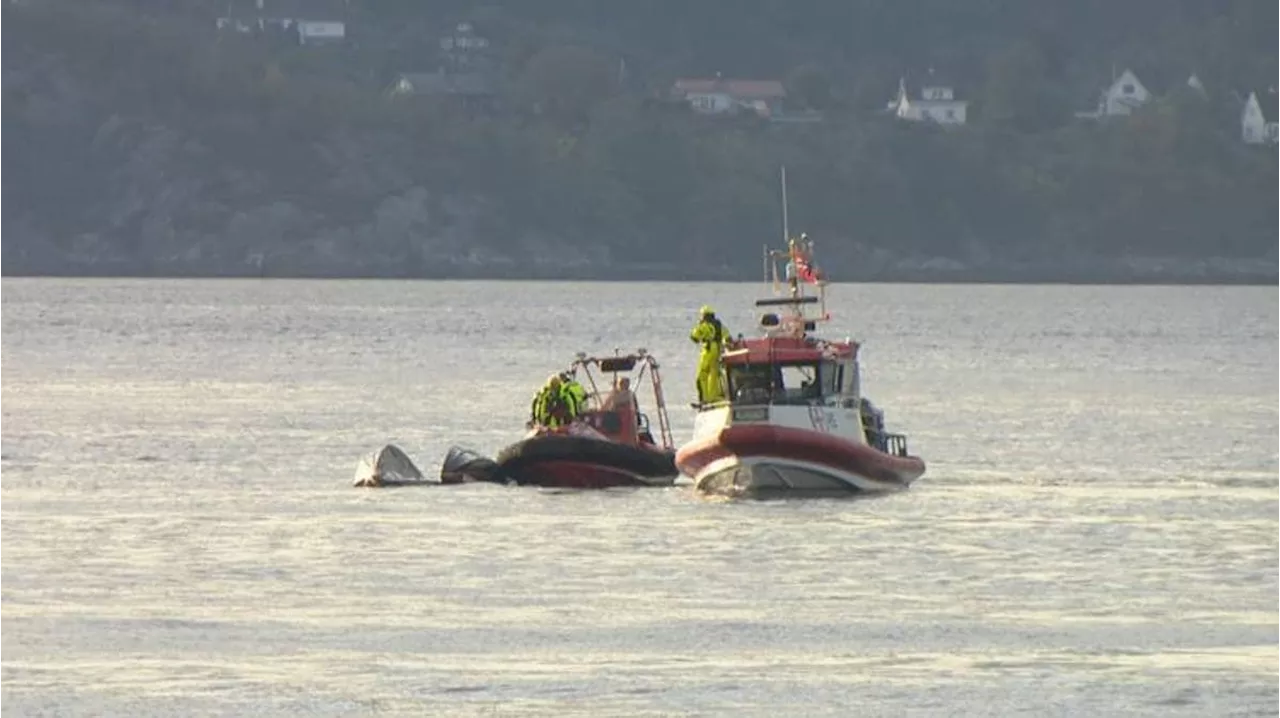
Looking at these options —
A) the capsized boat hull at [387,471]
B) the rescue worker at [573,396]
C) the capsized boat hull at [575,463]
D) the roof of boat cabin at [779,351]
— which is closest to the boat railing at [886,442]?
the roof of boat cabin at [779,351]

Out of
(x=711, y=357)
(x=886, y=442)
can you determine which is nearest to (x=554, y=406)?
(x=711, y=357)

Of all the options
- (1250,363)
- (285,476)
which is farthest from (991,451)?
(1250,363)

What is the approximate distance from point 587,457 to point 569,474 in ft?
1.17

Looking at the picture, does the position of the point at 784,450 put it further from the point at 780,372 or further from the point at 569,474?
the point at 569,474

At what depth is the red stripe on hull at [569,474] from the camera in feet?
181

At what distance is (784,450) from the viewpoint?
5291cm

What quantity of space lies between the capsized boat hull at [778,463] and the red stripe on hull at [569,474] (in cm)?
125

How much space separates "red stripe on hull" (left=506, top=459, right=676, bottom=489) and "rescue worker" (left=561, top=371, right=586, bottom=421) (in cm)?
87

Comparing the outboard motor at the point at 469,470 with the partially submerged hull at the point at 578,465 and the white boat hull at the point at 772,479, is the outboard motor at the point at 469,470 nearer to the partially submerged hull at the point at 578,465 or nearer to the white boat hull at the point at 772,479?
the partially submerged hull at the point at 578,465

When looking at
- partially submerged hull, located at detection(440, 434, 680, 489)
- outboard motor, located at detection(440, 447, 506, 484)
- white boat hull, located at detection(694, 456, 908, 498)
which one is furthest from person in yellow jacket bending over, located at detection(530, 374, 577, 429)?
white boat hull, located at detection(694, 456, 908, 498)

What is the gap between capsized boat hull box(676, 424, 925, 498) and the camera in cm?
5281

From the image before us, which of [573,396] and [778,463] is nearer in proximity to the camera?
[778,463]

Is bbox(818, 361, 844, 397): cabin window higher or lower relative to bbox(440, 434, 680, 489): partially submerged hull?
higher

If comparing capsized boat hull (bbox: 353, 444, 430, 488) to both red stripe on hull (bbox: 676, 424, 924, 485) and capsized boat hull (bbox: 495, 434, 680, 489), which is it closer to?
capsized boat hull (bbox: 495, 434, 680, 489)
